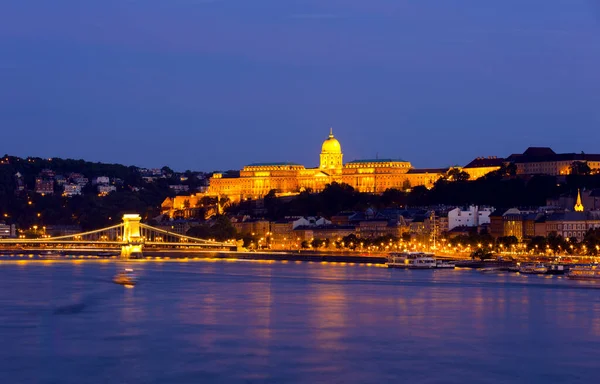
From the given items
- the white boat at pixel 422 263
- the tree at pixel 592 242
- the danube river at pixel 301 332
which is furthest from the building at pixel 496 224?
the danube river at pixel 301 332

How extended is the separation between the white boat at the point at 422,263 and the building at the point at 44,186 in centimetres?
5616

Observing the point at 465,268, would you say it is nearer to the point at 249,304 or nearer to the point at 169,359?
the point at 249,304

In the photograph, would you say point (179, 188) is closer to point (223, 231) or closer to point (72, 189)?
point (72, 189)

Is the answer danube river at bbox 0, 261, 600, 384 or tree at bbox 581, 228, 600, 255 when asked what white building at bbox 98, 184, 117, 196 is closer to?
tree at bbox 581, 228, 600, 255

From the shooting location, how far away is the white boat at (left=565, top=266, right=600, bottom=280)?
37.2 metres

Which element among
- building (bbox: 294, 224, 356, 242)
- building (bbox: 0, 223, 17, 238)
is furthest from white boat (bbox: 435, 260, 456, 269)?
building (bbox: 0, 223, 17, 238)

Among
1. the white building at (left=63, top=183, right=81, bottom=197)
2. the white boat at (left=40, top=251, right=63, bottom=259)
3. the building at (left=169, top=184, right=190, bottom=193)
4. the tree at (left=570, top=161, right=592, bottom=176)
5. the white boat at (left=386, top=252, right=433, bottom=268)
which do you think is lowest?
the white boat at (left=386, top=252, right=433, bottom=268)

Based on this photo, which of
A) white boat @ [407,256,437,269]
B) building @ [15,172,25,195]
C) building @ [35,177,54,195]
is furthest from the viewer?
building @ [35,177,54,195]

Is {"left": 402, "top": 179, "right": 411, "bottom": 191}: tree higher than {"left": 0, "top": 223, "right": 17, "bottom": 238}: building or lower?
higher

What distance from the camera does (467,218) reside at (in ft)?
208

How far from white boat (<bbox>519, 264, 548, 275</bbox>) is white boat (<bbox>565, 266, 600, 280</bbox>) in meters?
2.54

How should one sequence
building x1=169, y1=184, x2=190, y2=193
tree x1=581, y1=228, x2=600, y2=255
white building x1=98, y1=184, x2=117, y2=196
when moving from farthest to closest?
building x1=169, y1=184, x2=190, y2=193, white building x1=98, y1=184, x2=117, y2=196, tree x1=581, y1=228, x2=600, y2=255

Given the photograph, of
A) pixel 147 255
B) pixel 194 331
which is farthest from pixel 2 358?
pixel 147 255

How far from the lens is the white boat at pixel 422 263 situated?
1827 inches
